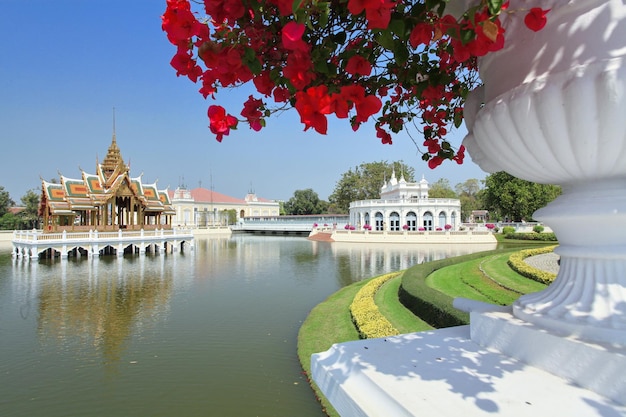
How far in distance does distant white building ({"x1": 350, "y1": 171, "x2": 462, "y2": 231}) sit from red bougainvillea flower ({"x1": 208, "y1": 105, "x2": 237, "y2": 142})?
126 ft

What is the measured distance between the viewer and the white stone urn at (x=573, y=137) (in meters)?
1.22

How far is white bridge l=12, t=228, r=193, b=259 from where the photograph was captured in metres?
21.8

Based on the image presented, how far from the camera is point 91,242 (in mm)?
22938

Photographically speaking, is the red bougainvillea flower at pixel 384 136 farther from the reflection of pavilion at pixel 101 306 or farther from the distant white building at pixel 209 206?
the distant white building at pixel 209 206

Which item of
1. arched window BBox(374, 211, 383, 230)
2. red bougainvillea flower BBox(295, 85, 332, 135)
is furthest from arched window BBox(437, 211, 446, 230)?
red bougainvillea flower BBox(295, 85, 332, 135)

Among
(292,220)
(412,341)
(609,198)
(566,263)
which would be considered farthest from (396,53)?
(292,220)

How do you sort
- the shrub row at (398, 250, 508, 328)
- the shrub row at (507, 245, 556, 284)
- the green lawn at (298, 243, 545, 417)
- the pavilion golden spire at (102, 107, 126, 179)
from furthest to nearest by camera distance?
1. the pavilion golden spire at (102, 107, 126, 179)
2. the shrub row at (507, 245, 556, 284)
3. the green lawn at (298, 243, 545, 417)
4. the shrub row at (398, 250, 508, 328)

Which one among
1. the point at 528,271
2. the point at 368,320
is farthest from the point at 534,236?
the point at 368,320

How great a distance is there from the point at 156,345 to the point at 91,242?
1864 centimetres

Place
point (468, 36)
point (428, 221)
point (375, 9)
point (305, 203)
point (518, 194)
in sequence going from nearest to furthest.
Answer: point (375, 9) < point (468, 36) < point (518, 194) < point (428, 221) < point (305, 203)

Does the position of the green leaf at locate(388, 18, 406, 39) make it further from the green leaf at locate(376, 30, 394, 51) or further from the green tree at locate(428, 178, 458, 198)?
the green tree at locate(428, 178, 458, 198)

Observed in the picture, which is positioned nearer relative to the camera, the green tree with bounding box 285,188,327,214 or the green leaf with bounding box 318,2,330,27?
the green leaf with bounding box 318,2,330,27

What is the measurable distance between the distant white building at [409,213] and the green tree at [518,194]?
4026mm

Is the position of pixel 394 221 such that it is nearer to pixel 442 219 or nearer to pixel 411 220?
pixel 411 220
